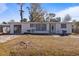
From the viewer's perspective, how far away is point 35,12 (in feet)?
330

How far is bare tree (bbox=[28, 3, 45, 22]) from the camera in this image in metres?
101

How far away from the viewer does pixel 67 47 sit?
101m

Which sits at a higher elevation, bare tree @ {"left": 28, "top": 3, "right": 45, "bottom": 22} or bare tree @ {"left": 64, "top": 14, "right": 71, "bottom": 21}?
bare tree @ {"left": 28, "top": 3, "right": 45, "bottom": 22}

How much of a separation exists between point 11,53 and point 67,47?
84 centimetres

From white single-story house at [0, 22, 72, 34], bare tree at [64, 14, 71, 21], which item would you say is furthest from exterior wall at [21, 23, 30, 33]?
bare tree at [64, 14, 71, 21]

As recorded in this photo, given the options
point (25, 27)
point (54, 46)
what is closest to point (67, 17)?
point (54, 46)

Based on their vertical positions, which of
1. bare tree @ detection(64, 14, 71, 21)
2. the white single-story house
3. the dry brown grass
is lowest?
the dry brown grass

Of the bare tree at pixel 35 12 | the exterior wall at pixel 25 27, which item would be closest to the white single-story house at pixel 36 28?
the exterior wall at pixel 25 27

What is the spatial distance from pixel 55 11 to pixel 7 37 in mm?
819

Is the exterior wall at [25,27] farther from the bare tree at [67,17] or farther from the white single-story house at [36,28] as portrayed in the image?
the bare tree at [67,17]

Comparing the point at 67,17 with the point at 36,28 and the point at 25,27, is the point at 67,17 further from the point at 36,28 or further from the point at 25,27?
the point at 25,27

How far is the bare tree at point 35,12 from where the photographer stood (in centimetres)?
10069

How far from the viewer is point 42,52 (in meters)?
101

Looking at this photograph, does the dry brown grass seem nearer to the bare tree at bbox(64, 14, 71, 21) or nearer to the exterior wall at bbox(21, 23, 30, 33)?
the exterior wall at bbox(21, 23, 30, 33)
